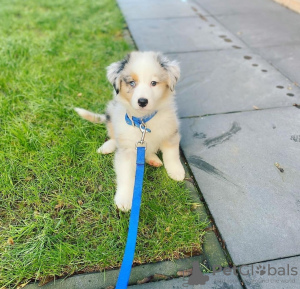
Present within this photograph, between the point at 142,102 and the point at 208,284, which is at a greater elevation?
the point at 142,102

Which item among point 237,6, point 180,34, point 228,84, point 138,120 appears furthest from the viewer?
point 237,6

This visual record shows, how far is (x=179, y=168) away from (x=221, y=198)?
431mm

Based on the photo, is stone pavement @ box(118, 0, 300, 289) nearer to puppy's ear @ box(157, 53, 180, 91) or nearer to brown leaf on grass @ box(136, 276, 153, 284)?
brown leaf on grass @ box(136, 276, 153, 284)

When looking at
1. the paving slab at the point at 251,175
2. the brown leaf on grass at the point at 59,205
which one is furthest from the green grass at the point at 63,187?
the paving slab at the point at 251,175

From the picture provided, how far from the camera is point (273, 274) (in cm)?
177

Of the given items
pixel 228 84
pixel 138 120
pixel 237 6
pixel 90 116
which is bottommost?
pixel 228 84

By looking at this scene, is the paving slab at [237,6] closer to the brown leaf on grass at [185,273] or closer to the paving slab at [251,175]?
the paving slab at [251,175]

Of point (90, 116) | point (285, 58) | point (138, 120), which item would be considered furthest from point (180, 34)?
point (138, 120)

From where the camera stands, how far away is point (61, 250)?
190cm

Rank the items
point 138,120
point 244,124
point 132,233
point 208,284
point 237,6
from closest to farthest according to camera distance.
A: point 132,233 → point 208,284 → point 138,120 → point 244,124 → point 237,6

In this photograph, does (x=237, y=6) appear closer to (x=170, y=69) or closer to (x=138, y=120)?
(x=170, y=69)

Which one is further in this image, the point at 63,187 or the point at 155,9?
the point at 155,9

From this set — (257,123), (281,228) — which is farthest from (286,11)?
(281,228)

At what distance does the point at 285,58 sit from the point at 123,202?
10.7 ft
